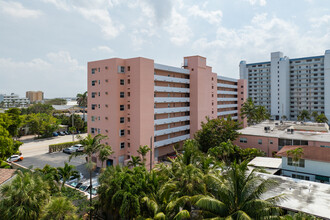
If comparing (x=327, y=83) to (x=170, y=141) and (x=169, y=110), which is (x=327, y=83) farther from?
(x=170, y=141)

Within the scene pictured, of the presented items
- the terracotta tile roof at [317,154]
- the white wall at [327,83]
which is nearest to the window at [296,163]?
the terracotta tile roof at [317,154]

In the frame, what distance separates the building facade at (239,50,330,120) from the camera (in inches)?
3868

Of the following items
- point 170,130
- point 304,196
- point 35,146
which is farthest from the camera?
point 35,146

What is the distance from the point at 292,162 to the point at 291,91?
93.5 m

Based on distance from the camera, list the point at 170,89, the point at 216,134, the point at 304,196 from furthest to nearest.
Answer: the point at 170,89, the point at 216,134, the point at 304,196

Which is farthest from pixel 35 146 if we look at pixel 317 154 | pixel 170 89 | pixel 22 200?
pixel 317 154

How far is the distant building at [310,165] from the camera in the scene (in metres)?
24.9

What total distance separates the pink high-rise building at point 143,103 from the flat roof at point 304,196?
25066 millimetres

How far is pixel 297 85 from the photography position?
104875 mm

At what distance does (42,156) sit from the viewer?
46.8m

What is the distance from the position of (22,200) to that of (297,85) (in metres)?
117

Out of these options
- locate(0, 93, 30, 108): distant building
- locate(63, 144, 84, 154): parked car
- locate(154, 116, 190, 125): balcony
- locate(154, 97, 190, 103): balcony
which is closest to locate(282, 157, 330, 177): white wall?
locate(154, 116, 190, 125): balcony

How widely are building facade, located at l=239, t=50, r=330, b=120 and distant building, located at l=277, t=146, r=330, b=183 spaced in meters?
84.1

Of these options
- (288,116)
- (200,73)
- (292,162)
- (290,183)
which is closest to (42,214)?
(290,183)
